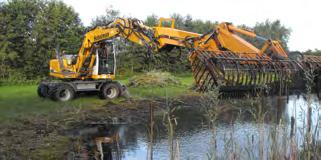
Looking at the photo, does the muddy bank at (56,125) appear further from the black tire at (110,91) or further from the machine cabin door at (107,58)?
the machine cabin door at (107,58)

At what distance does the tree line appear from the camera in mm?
22781

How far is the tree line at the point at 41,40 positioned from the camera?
74.7 feet

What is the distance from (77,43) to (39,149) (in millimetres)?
18692

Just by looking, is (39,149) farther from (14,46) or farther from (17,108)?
(14,46)

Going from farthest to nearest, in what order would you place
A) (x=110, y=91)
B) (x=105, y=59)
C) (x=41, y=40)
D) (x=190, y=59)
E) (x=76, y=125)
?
(x=41, y=40), (x=105, y=59), (x=110, y=91), (x=76, y=125), (x=190, y=59)

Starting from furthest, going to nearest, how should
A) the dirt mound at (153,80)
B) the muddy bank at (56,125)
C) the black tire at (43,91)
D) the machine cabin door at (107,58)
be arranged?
the dirt mound at (153,80)
the machine cabin door at (107,58)
the black tire at (43,91)
the muddy bank at (56,125)

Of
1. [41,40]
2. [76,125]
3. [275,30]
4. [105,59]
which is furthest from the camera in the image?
[275,30]

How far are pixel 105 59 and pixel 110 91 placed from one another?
118 centimetres

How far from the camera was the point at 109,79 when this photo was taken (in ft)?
45.3

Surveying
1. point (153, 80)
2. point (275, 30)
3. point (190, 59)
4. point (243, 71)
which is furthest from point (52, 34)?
point (275, 30)

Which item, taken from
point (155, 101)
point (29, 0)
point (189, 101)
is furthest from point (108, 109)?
point (29, 0)

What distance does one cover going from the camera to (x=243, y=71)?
8883mm

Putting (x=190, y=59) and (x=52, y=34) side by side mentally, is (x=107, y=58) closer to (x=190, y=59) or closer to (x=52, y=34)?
(x=190, y=59)

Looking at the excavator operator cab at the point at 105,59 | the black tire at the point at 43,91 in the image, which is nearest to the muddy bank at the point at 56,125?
the excavator operator cab at the point at 105,59
